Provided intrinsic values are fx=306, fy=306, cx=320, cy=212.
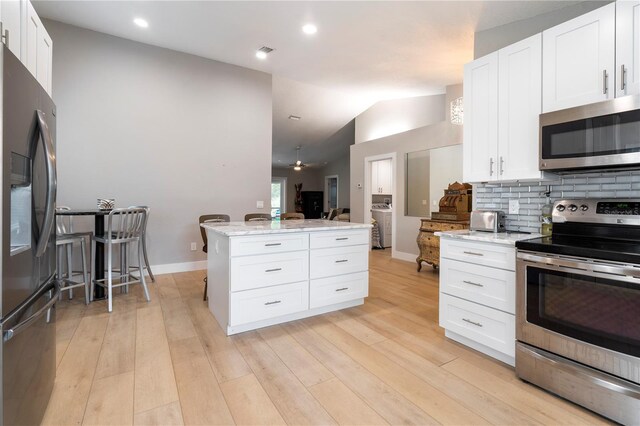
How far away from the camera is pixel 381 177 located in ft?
23.5

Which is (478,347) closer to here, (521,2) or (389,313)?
(389,313)

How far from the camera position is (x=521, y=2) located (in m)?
2.76

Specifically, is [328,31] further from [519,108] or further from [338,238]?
[338,238]

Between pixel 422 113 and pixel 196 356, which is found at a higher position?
pixel 422 113

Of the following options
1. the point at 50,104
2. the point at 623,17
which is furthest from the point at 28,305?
the point at 623,17

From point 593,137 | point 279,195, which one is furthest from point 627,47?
point 279,195

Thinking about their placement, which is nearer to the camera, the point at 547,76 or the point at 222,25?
the point at 547,76

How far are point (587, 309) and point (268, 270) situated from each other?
200 cm

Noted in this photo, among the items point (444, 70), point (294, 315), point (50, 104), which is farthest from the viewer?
point (444, 70)

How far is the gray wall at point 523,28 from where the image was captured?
8.17 ft

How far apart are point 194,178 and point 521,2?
433 cm

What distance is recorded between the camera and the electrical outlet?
251cm

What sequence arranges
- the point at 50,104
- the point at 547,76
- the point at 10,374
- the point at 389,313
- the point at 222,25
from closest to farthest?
the point at 10,374
the point at 50,104
the point at 547,76
the point at 389,313
the point at 222,25

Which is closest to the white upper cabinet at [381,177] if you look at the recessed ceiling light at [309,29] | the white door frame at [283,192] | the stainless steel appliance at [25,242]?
the recessed ceiling light at [309,29]
